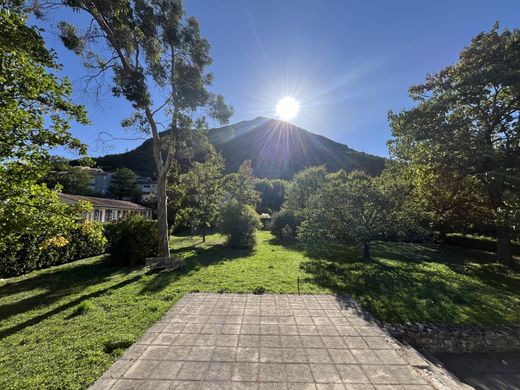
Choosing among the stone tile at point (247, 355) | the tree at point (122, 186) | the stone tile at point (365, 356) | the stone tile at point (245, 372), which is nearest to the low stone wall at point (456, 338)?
the stone tile at point (365, 356)

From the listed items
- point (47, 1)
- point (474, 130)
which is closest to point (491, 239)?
point (474, 130)

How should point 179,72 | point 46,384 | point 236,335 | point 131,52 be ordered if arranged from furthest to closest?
point 179,72
point 131,52
point 236,335
point 46,384

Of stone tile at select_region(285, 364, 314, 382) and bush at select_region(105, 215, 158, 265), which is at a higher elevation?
bush at select_region(105, 215, 158, 265)

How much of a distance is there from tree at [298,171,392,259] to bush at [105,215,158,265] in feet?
27.2

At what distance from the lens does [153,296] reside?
7836mm

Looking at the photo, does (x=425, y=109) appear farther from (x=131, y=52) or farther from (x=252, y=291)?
(x=131, y=52)

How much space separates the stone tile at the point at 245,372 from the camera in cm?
386

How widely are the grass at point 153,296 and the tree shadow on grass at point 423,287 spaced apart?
4cm

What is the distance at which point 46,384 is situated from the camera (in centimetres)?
373

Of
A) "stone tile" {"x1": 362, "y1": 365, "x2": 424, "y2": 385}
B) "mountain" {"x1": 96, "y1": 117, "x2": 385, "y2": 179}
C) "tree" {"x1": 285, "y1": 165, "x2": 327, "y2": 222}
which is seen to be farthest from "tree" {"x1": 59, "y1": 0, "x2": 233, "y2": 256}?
"mountain" {"x1": 96, "y1": 117, "x2": 385, "y2": 179}

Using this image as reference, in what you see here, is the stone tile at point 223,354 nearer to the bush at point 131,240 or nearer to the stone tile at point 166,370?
the stone tile at point 166,370

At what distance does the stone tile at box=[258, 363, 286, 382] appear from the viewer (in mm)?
3862

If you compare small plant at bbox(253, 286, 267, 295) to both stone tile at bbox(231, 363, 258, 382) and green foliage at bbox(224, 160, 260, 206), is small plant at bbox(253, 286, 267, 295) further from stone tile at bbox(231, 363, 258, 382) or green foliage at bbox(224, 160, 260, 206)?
green foliage at bbox(224, 160, 260, 206)

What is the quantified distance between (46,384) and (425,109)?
1630 centimetres
